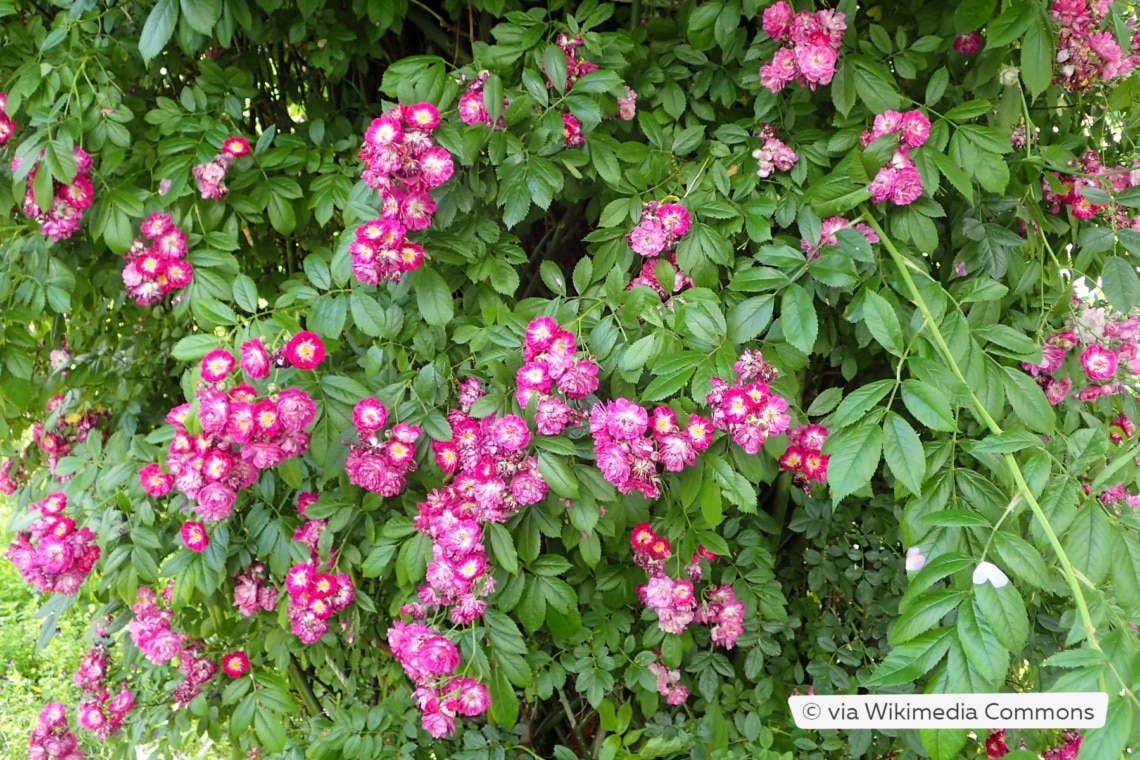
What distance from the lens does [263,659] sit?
1.67 metres

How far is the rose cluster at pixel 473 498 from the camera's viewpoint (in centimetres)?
113

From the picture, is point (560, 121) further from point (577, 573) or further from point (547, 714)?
point (547, 714)

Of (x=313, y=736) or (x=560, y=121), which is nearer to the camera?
(x=560, y=121)

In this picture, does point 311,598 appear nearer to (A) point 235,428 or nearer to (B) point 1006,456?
(A) point 235,428

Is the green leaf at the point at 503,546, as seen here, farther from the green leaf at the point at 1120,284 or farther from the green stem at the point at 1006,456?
the green leaf at the point at 1120,284

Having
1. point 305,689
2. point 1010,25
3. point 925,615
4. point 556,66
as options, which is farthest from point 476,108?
point 305,689

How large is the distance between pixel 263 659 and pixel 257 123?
3.41ft

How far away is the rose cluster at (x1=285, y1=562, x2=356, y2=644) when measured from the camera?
1.37 metres

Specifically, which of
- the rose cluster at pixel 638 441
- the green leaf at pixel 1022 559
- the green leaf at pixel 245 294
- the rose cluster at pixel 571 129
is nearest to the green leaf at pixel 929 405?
the green leaf at pixel 1022 559

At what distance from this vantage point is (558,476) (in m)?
1.10

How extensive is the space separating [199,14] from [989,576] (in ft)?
3.91

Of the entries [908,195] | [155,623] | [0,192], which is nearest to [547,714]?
[155,623]

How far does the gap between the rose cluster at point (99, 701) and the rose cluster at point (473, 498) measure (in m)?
0.85

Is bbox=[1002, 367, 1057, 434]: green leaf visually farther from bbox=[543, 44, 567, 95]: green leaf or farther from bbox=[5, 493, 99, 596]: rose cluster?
bbox=[5, 493, 99, 596]: rose cluster
